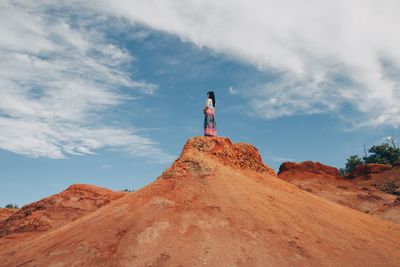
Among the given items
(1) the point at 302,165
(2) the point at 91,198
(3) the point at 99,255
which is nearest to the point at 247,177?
(3) the point at 99,255

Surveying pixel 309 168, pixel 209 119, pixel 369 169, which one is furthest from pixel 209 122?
pixel 369 169

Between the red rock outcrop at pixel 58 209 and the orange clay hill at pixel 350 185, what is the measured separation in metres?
19.9

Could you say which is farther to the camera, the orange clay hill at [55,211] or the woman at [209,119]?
the orange clay hill at [55,211]

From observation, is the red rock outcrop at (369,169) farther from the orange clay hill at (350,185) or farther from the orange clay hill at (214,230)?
the orange clay hill at (214,230)

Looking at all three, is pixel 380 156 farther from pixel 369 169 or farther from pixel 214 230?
pixel 214 230

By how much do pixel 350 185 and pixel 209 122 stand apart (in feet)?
87.3

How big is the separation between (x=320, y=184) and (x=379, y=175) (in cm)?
966

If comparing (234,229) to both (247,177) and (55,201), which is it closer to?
(247,177)

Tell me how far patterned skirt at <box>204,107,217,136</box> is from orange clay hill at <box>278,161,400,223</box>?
15594mm

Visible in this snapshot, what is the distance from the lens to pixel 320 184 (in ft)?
119

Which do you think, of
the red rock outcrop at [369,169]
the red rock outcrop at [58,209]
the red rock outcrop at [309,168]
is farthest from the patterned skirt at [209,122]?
the red rock outcrop at [369,169]

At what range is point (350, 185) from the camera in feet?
122

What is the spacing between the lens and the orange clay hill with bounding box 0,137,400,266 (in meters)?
9.77

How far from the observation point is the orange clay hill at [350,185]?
1171 inches
